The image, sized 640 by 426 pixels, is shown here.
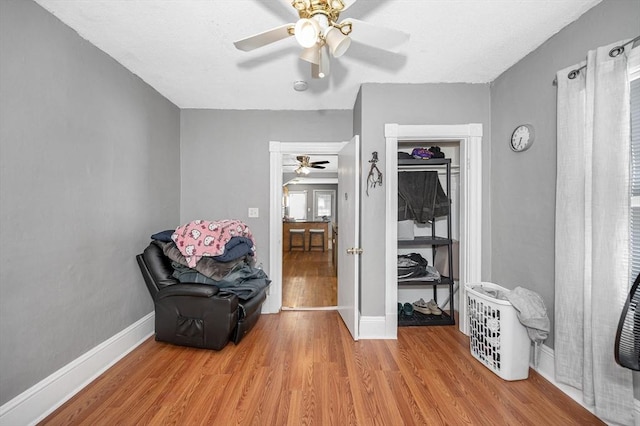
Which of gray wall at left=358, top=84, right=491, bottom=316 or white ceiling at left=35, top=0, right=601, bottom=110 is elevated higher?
white ceiling at left=35, top=0, right=601, bottom=110

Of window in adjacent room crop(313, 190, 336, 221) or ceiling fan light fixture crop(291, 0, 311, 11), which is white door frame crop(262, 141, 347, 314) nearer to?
ceiling fan light fixture crop(291, 0, 311, 11)

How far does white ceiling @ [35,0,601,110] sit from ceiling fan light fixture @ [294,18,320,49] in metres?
0.57

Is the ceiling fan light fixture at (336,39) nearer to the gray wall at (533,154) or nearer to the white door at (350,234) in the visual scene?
the white door at (350,234)

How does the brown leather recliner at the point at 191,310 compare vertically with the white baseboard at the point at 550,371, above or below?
above

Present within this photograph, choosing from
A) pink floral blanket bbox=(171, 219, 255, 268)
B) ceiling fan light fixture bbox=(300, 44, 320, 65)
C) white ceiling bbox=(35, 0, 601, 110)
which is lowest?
pink floral blanket bbox=(171, 219, 255, 268)

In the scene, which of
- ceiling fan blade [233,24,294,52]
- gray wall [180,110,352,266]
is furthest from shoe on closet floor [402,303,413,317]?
ceiling fan blade [233,24,294,52]

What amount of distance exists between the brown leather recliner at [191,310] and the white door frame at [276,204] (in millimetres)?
695

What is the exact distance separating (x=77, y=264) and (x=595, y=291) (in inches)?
126

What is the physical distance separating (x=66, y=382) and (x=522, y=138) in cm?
366

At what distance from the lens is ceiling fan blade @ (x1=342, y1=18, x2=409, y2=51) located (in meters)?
1.16

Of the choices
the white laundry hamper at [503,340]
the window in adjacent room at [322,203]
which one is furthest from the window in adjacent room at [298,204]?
the white laundry hamper at [503,340]

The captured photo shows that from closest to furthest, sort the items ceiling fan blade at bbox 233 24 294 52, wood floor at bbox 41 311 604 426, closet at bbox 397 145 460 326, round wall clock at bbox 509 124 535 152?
ceiling fan blade at bbox 233 24 294 52, wood floor at bbox 41 311 604 426, round wall clock at bbox 509 124 535 152, closet at bbox 397 145 460 326

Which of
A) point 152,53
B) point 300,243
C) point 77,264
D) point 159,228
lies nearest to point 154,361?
point 77,264

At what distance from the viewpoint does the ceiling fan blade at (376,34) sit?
1162 mm
